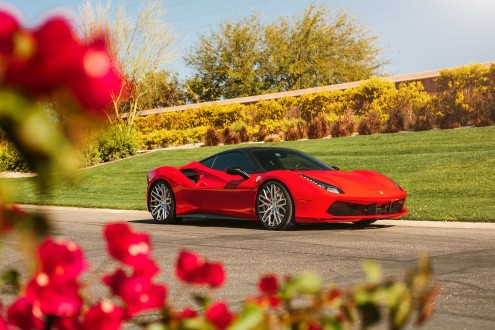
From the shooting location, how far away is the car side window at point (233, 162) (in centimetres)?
1266

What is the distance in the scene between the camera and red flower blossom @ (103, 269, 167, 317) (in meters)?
1.84

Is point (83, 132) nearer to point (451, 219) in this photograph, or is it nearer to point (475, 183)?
point (451, 219)

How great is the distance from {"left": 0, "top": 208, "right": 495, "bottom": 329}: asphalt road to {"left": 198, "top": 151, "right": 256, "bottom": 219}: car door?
305 millimetres

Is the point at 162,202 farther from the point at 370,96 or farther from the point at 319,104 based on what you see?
the point at 319,104

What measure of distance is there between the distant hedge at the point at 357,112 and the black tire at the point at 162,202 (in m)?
14.0

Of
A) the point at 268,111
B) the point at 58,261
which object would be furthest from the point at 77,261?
the point at 268,111

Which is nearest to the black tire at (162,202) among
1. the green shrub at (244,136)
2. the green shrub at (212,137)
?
the green shrub at (244,136)

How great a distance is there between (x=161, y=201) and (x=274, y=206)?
2645mm

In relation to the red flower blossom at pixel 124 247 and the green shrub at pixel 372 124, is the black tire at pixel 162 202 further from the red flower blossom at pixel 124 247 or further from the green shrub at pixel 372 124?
the green shrub at pixel 372 124

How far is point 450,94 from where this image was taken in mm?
25625

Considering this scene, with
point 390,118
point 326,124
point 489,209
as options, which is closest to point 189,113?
point 326,124

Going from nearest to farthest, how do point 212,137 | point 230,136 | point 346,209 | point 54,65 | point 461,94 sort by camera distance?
point 54,65, point 346,209, point 461,94, point 230,136, point 212,137

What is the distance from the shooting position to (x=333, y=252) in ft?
30.6

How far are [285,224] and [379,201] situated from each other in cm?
138
